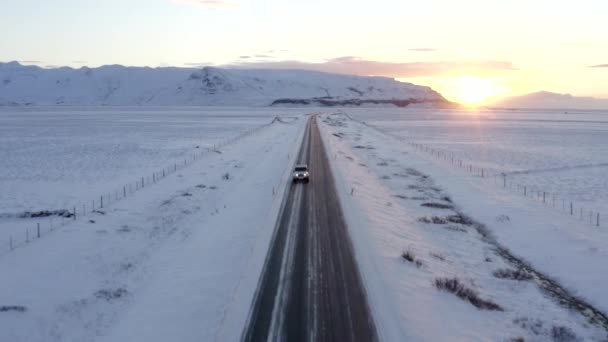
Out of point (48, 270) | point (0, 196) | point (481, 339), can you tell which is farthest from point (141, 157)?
point (481, 339)

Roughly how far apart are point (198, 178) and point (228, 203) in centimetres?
1338

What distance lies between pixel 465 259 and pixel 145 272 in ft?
48.4

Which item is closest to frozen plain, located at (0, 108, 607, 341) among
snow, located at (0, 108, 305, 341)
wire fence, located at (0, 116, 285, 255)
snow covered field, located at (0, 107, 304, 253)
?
snow, located at (0, 108, 305, 341)

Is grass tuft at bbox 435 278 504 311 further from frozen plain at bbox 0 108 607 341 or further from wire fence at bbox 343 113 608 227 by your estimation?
wire fence at bbox 343 113 608 227

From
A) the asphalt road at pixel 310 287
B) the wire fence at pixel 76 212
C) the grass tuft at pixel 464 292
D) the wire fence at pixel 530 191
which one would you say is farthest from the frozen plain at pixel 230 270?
the wire fence at pixel 530 191

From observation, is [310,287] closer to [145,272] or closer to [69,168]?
[145,272]

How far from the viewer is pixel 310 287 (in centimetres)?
2172

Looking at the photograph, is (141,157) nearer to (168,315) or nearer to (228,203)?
(228,203)

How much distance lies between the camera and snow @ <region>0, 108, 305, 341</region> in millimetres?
19797

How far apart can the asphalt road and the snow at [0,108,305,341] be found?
26.9 inches

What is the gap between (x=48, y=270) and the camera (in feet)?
84.5

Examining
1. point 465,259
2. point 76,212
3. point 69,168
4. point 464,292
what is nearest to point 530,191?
point 465,259

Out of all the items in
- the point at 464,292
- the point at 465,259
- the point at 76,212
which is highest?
the point at 464,292

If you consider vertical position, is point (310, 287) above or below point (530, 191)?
below
